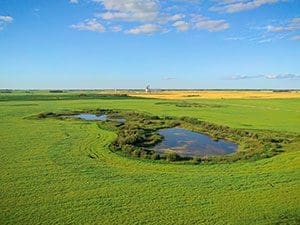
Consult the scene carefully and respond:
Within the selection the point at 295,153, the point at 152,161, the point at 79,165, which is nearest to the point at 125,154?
the point at 152,161

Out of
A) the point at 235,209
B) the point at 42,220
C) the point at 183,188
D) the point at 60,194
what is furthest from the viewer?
the point at 183,188

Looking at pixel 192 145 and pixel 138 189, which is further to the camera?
pixel 192 145

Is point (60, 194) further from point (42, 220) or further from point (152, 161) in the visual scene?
point (152, 161)

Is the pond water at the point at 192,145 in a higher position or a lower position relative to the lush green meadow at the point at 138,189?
lower

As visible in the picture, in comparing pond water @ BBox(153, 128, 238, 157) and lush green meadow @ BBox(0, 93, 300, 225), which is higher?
lush green meadow @ BBox(0, 93, 300, 225)

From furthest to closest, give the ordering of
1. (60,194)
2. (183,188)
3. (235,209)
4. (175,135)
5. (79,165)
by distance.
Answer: (175,135) → (79,165) → (183,188) → (60,194) → (235,209)

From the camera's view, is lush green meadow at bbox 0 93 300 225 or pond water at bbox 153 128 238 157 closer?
lush green meadow at bbox 0 93 300 225

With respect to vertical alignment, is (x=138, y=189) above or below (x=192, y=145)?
above

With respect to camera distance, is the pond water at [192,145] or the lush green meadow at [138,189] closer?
the lush green meadow at [138,189]
